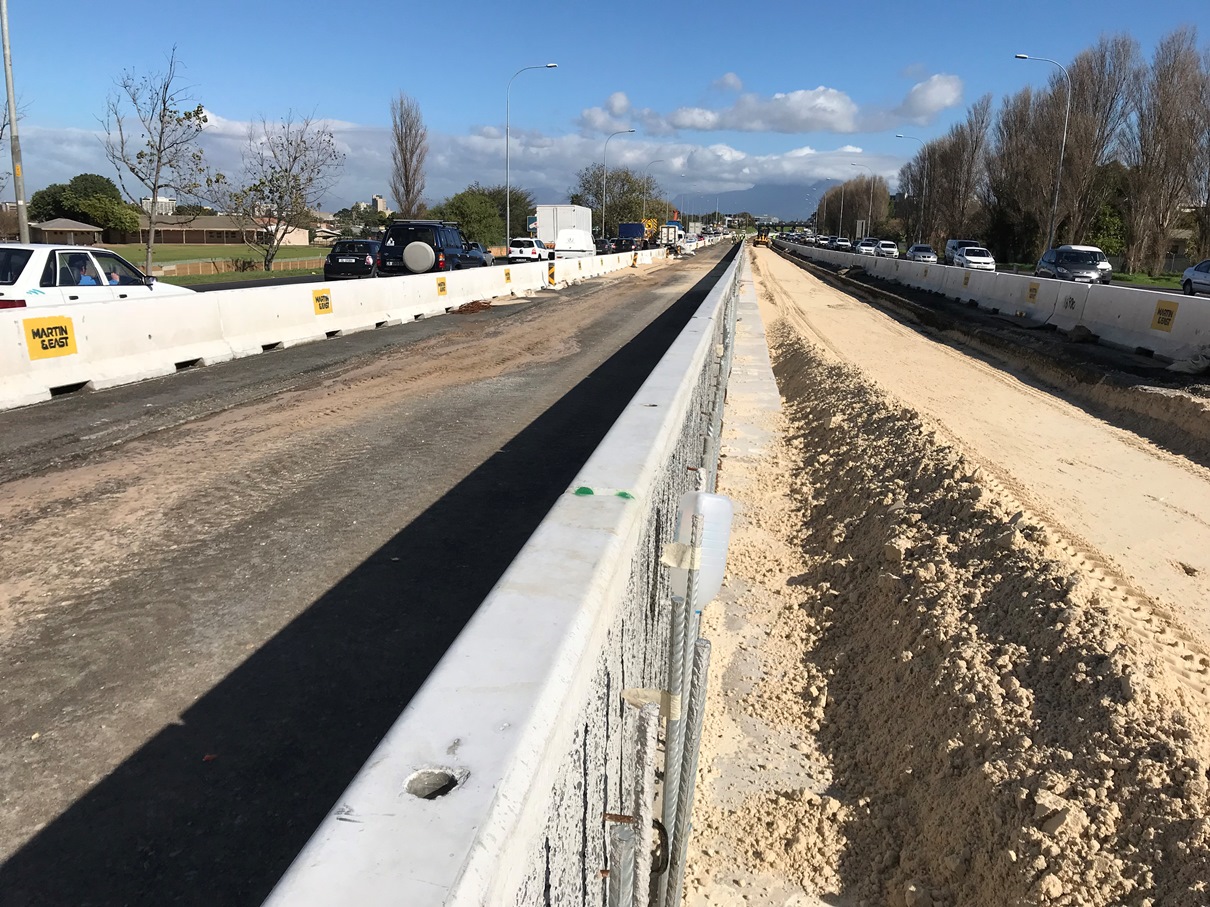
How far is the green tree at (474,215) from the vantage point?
7619 centimetres

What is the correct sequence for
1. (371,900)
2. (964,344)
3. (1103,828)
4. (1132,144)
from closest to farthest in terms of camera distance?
(371,900), (1103,828), (964,344), (1132,144)

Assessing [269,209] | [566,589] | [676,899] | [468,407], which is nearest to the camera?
[566,589]

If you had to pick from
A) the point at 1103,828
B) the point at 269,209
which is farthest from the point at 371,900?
the point at 269,209

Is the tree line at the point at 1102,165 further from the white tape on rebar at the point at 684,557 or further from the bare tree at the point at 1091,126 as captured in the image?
the white tape on rebar at the point at 684,557

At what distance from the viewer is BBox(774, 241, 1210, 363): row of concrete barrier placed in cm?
1365

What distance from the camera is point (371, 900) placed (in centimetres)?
110

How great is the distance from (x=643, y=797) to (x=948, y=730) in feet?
6.85

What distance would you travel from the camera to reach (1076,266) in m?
33.4

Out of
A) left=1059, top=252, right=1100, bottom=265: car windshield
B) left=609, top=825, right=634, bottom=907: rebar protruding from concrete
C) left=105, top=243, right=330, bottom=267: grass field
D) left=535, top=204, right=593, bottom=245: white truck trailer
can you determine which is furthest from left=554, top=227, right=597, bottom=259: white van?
left=609, top=825, right=634, bottom=907: rebar protruding from concrete

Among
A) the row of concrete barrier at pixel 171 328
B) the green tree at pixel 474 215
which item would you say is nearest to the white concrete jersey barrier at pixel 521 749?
the row of concrete barrier at pixel 171 328

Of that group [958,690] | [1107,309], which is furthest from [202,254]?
[958,690]

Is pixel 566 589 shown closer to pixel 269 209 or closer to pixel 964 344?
pixel 964 344

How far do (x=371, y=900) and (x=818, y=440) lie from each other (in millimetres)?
8889

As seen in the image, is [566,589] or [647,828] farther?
[647,828]
